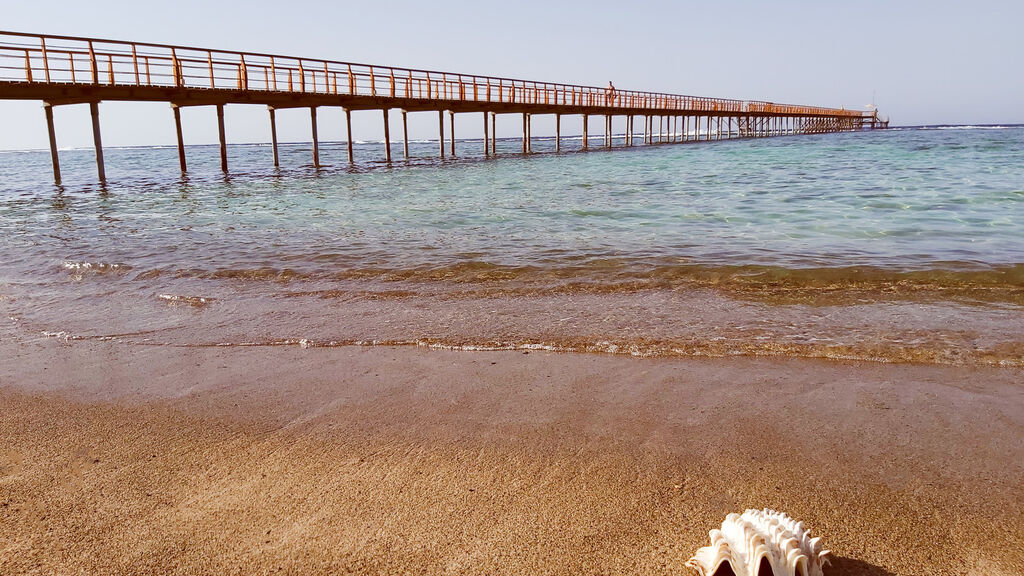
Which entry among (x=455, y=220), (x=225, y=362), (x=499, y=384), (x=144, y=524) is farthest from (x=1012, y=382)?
(x=455, y=220)

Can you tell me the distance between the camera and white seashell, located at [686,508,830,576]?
1.69m

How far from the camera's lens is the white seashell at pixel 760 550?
5.56 feet

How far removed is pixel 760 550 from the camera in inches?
66.3

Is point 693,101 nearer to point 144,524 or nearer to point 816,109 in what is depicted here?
point 816,109

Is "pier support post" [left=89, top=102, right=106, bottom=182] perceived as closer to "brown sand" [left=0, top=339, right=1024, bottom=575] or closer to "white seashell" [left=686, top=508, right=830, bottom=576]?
"brown sand" [left=0, top=339, right=1024, bottom=575]

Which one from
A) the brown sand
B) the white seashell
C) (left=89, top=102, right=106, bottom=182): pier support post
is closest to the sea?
the brown sand

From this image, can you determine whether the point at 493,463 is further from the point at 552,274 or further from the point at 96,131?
the point at 96,131

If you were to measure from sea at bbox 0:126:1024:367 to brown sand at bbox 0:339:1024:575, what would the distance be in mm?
606

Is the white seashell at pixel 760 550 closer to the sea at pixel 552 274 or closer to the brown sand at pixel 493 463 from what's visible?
the brown sand at pixel 493 463

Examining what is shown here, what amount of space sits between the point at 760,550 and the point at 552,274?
4.99 meters

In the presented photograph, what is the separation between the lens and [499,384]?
3566mm

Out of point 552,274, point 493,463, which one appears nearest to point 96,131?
point 552,274

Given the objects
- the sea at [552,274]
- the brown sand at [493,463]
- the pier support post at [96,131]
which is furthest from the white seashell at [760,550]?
the pier support post at [96,131]

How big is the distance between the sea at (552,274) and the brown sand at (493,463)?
61 centimetres
